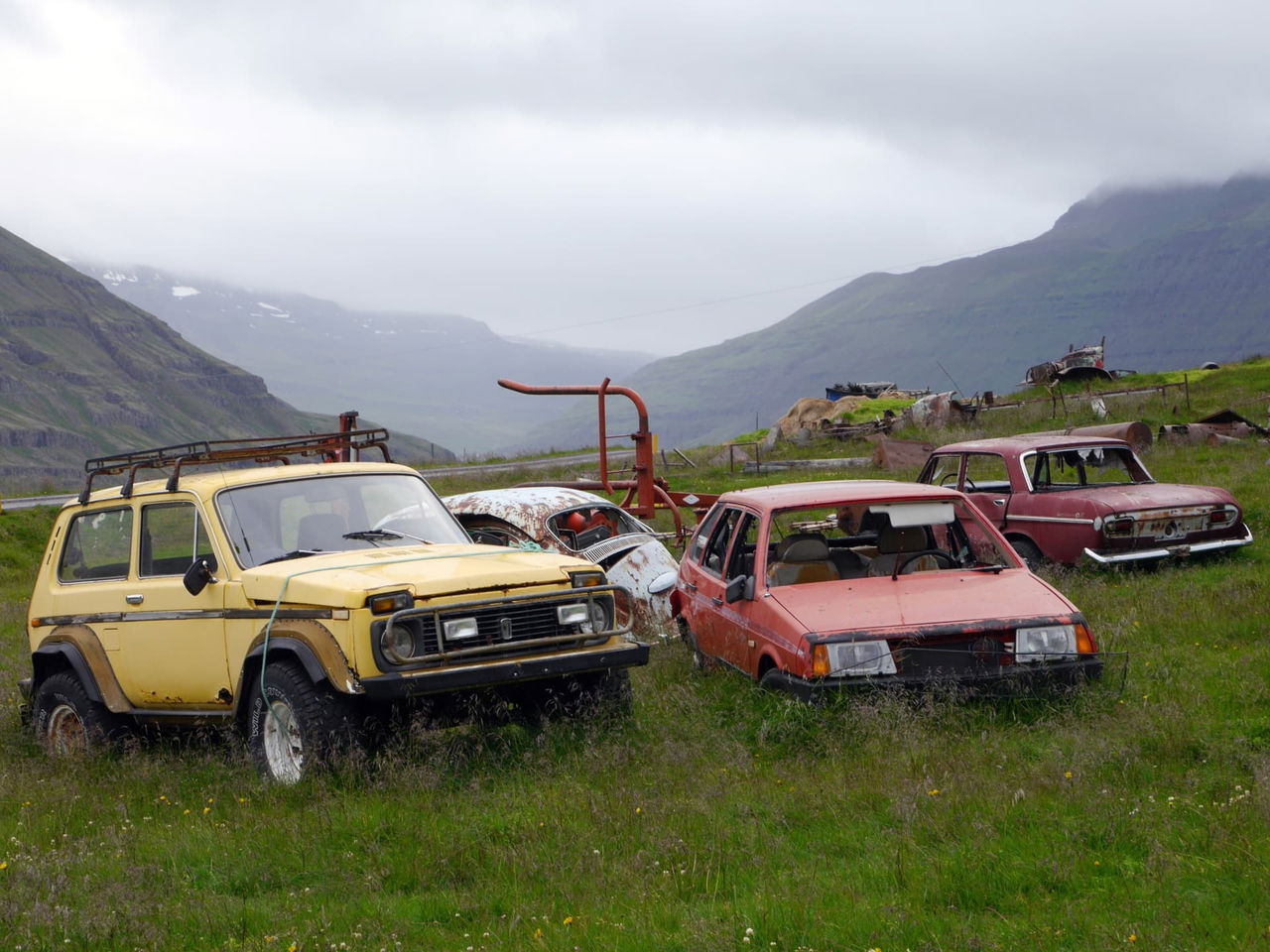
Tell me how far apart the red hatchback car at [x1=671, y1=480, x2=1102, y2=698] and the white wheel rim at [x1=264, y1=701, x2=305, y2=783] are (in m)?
2.70

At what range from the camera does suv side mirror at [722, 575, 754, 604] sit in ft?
26.5

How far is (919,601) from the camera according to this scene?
7602 mm

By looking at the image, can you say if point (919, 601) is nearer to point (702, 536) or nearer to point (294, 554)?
point (702, 536)

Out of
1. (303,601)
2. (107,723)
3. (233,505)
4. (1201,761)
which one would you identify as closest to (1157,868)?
(1201,761)

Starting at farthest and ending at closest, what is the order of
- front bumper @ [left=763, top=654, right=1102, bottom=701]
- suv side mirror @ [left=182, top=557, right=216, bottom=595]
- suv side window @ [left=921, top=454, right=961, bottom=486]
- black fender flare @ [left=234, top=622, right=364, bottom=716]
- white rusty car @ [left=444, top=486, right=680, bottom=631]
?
suv side window @ [left=921, top=454, right=961, bottom=486]
white rusty car @ [left=444, top=486, right=680, bottom=631]
suv side mirror @ [left=182, top=557, right=216, bottom=595]
front bumper @ [left=763, top=654, right=1102, bottom=701]
black fender flare @ [left=234, top=622, right=364, bottom=716]

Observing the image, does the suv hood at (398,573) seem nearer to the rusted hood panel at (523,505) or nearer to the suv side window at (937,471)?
the rusted hood panel at (523,505)

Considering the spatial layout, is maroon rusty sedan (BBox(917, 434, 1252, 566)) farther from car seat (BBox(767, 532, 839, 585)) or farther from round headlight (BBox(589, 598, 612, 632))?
round headlight (BBox(589, 598, 612, 632))

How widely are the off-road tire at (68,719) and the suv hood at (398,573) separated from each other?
177cm

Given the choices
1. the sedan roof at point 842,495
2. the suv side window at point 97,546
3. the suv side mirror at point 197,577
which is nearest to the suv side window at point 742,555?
the sedan roof at point 842,495

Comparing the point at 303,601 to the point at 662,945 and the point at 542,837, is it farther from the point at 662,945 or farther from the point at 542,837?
the point at 662,945

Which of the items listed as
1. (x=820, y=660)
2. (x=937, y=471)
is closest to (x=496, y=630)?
(x=820, y=660)

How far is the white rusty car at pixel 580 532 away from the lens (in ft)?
38.0

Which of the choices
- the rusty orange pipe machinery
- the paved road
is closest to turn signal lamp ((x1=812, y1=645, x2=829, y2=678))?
the rusty orange pipe machinery

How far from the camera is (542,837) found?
5.48m
